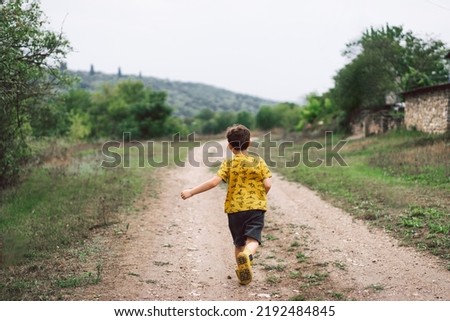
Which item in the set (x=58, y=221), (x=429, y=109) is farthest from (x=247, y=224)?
(x=429, y=109)

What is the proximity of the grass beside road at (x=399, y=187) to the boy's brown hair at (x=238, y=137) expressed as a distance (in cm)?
337

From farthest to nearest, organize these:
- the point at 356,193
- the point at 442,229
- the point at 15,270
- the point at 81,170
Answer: the point at 81,170 → the point at 356,193 → the point at 442,229 → the point at 15,270

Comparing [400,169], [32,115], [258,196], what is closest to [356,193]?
[400,169]

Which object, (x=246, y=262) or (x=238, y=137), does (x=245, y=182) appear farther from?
(x=246, y=262)

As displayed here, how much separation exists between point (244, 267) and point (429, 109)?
19.2 metres

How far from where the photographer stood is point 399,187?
1213 centimetres

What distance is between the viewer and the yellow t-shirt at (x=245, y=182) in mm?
5742

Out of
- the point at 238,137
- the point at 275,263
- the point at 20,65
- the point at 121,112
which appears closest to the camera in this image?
the point at 238,137

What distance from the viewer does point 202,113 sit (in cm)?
15188

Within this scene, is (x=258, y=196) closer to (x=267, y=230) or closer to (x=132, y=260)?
(x=132, y=260)

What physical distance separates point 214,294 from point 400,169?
34.8ft

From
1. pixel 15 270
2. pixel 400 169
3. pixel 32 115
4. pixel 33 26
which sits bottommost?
pixel 15 270

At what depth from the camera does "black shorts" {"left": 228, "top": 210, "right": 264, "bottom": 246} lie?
5.75 meters

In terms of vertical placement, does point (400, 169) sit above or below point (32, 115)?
below
